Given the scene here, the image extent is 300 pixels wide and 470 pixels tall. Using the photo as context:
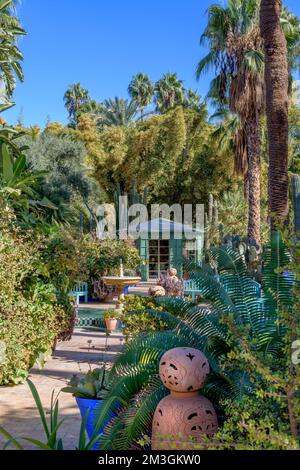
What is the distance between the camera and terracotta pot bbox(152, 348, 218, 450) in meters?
3.51

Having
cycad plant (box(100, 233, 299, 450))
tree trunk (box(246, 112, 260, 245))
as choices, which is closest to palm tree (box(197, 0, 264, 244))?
tree trunk (box(246, 112, 260, 245))

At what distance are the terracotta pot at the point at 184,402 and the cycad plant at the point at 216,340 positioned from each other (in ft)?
0.56

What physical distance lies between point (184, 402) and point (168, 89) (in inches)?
1876

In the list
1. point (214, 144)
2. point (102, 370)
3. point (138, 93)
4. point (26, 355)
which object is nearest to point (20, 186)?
point (26, 355)

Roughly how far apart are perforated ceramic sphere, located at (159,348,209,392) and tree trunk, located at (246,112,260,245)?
12.9 m

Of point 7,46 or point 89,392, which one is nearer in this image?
point 89,392

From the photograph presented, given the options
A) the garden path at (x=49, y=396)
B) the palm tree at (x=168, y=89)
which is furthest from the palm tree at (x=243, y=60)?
the palm tree at (x=168, y=89)

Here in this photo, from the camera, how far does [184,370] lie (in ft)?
11.7

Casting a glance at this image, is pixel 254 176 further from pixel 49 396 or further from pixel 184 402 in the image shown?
pixel 184 402

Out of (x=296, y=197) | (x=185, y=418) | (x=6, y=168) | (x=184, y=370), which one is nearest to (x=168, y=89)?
(x=296, y=197)

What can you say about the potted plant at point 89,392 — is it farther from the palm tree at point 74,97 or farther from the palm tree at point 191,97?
the palm tree at point 74,97

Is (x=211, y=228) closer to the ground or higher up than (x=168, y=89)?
closer to the ground

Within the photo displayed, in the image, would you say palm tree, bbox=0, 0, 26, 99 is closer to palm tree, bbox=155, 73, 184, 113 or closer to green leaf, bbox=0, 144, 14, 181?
green leaf, bbox=0, 144, 14, 181
